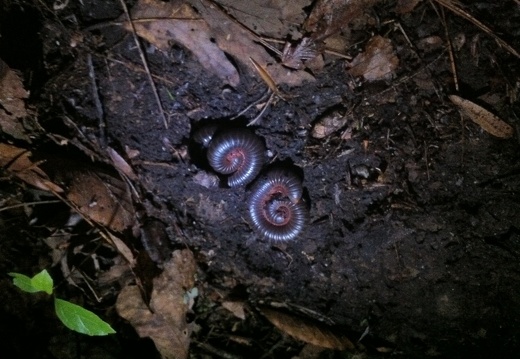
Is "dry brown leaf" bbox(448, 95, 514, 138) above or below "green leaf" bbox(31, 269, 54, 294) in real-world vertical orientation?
above

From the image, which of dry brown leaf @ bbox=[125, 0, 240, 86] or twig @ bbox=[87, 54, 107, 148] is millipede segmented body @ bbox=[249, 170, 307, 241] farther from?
twig @ bbox=[87, 54, 107, 148]

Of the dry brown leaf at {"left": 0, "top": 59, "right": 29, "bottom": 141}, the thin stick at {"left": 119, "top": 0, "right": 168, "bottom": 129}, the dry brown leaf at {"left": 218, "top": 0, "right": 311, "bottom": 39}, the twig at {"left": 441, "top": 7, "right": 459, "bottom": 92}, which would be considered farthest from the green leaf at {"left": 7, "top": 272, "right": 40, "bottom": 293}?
the twig at {"left": 441, "top": 7, "right": 459, "bottom": 92}

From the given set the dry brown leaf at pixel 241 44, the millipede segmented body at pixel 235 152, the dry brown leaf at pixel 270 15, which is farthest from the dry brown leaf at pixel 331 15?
the millipede segmented body at pixel 235 152

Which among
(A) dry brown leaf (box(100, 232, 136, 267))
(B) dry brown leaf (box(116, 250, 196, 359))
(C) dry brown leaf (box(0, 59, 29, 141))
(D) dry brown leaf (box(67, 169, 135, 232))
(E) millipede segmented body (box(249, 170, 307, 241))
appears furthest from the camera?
(E) millipede segmented body (box(249, 170, 307, 241))

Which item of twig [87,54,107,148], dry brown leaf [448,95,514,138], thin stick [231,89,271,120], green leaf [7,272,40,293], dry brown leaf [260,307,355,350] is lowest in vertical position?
green leaf [7,272,40,293]

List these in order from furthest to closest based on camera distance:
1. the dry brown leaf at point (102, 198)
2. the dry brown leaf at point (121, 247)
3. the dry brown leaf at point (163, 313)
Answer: the dry brown leaf at point (163, 313)
the dry brown leaf at point (121, 247)
the dry brown leaf at point (102, 198)

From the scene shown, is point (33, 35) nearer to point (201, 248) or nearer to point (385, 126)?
point (201, 248)

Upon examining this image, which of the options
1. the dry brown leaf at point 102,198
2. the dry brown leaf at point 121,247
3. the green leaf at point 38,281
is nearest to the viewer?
the green leaf at point 38,281

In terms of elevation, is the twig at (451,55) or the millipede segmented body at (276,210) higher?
the twig at (451,55)

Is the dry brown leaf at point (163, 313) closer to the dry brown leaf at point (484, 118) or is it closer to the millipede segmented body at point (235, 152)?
the millipede segmented body at point (235, 152)
